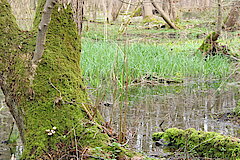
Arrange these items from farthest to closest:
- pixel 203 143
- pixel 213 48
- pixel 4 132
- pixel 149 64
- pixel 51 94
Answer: pixel 213 48 < pixel 149 64 < pixel 4 132 < pixel 203 143 < pixel 51 94

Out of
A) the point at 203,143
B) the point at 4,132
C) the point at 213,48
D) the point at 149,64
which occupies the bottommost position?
the point at 4,132

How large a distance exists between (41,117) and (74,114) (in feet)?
0.79

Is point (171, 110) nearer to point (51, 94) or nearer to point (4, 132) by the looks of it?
point (4, 132)

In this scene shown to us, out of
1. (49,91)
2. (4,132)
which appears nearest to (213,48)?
(4,132)

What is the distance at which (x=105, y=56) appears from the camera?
6.61 metres

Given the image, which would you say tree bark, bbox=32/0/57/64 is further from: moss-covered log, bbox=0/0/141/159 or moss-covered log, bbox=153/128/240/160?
moss-covered log, bbox=153/128/240/160

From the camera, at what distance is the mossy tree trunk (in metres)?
2.42

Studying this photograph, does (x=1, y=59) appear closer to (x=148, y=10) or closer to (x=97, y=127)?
(x=97, y=127)

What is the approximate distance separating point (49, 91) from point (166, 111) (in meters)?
2.43

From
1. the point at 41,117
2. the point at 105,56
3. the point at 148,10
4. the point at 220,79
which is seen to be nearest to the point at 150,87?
the point at 105,56

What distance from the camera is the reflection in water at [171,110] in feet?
12.2

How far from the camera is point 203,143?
3.01m

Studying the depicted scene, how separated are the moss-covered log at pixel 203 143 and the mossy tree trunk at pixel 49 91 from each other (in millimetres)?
878

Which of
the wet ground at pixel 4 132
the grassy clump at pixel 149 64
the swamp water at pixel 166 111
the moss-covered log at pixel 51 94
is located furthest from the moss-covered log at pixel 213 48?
the moss-covered log at pixel 51 94
